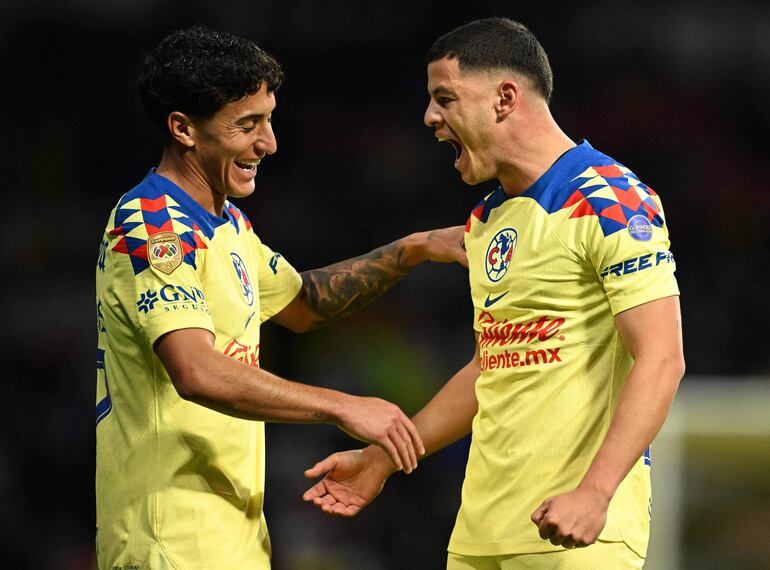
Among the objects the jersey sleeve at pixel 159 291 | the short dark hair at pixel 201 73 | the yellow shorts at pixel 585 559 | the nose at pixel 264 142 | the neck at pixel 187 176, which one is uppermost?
the short dark hair at pixel 201 73

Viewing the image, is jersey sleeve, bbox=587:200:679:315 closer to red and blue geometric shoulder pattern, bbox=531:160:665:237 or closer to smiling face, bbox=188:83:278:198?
red and blue geometric shoulder pattern, bbox=531:160:665:237

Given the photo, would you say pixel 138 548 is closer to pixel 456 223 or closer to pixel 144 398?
pixel 144 398

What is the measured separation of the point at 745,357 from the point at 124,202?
3378 mm

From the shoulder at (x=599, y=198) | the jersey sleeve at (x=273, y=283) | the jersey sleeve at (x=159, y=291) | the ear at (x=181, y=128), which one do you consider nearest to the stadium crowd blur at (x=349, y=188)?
the jersey sleeve at (x=273, y=283)

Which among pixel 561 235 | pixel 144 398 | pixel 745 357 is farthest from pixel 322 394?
pixel 745 357

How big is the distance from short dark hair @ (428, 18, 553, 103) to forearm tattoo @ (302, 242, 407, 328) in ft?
2.50

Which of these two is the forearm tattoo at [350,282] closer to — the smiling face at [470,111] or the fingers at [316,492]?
the fingers at [316,492]

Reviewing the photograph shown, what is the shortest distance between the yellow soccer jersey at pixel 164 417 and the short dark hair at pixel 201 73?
0.22 m

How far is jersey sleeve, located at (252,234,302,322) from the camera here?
10.2 feet

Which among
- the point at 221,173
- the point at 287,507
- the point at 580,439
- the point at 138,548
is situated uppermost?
the point at 221,173

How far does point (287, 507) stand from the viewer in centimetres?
491

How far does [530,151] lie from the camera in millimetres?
2625

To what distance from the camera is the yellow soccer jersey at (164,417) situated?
8.30ft

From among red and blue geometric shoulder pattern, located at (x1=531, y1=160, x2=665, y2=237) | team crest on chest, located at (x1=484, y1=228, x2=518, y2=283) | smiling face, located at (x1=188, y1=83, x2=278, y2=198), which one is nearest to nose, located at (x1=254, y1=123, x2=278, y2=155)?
smiling face, located at (x1=188, y1=83, x2=278, y2=198)
